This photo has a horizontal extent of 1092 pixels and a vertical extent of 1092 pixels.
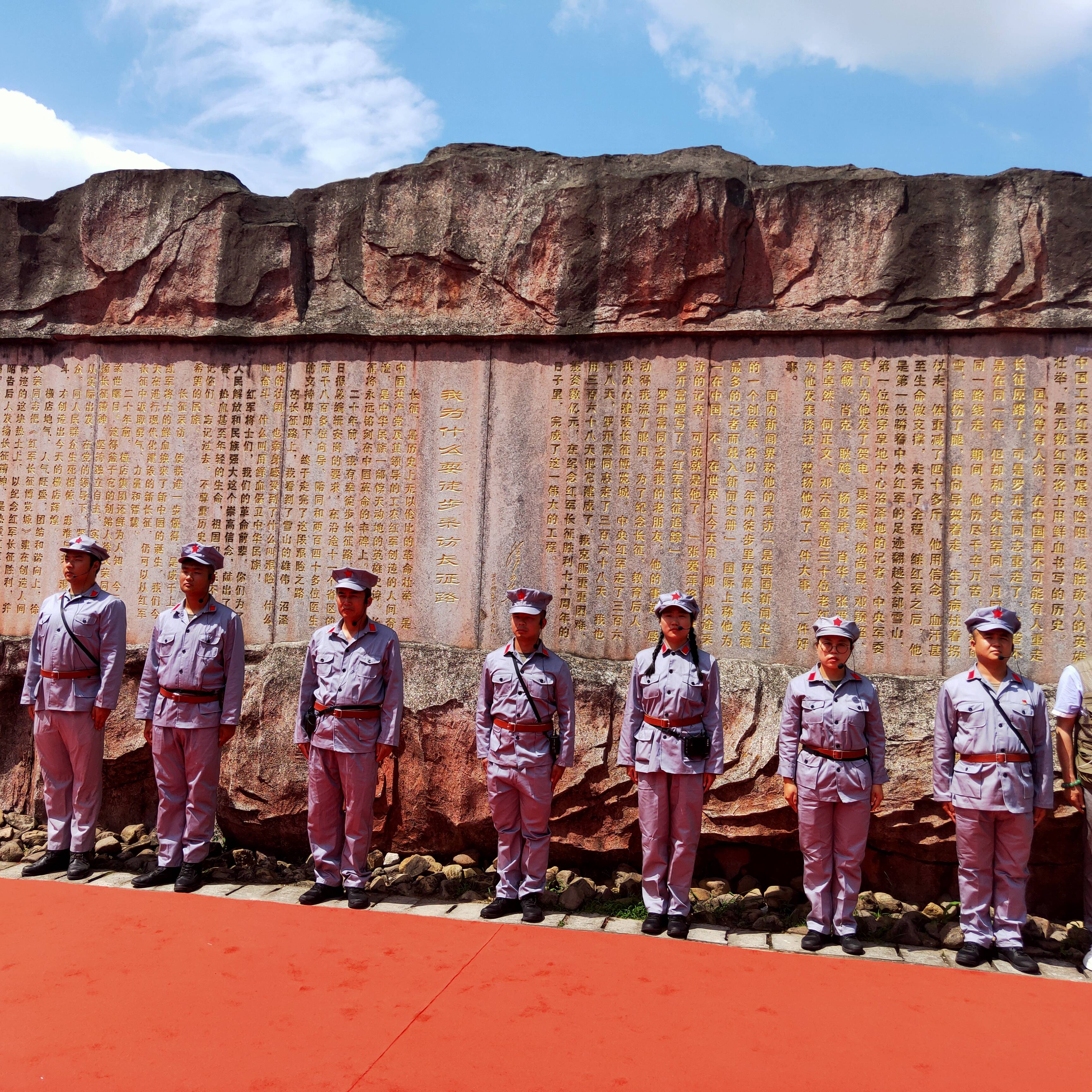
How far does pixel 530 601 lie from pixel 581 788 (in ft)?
3.85

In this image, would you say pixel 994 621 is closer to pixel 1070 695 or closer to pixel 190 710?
pixel 1070 695

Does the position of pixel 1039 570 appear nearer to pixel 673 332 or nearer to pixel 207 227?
pixel 673 332

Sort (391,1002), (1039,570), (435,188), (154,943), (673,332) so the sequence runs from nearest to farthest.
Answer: (391,1002) < (154,943) < (1039,570) < (673,332) < (435,188)

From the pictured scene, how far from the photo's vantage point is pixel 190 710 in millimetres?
5027

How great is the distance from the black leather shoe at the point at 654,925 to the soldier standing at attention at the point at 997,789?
1276 mm

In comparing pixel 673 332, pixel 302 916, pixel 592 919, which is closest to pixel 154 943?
pixel 302 916

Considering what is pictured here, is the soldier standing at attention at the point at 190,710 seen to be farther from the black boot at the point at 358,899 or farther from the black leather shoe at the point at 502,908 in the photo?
the black leather shoe at the point at 502,908

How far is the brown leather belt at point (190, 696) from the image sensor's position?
16.5 feet

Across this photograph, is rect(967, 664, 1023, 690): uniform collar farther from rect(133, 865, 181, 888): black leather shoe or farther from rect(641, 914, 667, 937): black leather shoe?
rect(133, 865, 181, 888): black leather shoe

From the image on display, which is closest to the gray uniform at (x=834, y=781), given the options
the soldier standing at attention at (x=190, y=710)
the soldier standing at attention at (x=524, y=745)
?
the soldier standing at attention at (x=524, y=745)

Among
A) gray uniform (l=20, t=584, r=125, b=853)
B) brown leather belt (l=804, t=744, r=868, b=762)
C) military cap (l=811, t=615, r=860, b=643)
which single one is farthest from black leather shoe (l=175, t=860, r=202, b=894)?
military cap (l=811, t=615, r=860, b=643)

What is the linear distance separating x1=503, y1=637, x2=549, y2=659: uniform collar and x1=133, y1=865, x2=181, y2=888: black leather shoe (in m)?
2.05

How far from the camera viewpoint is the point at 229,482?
19.9ft

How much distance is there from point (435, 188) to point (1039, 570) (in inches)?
163
